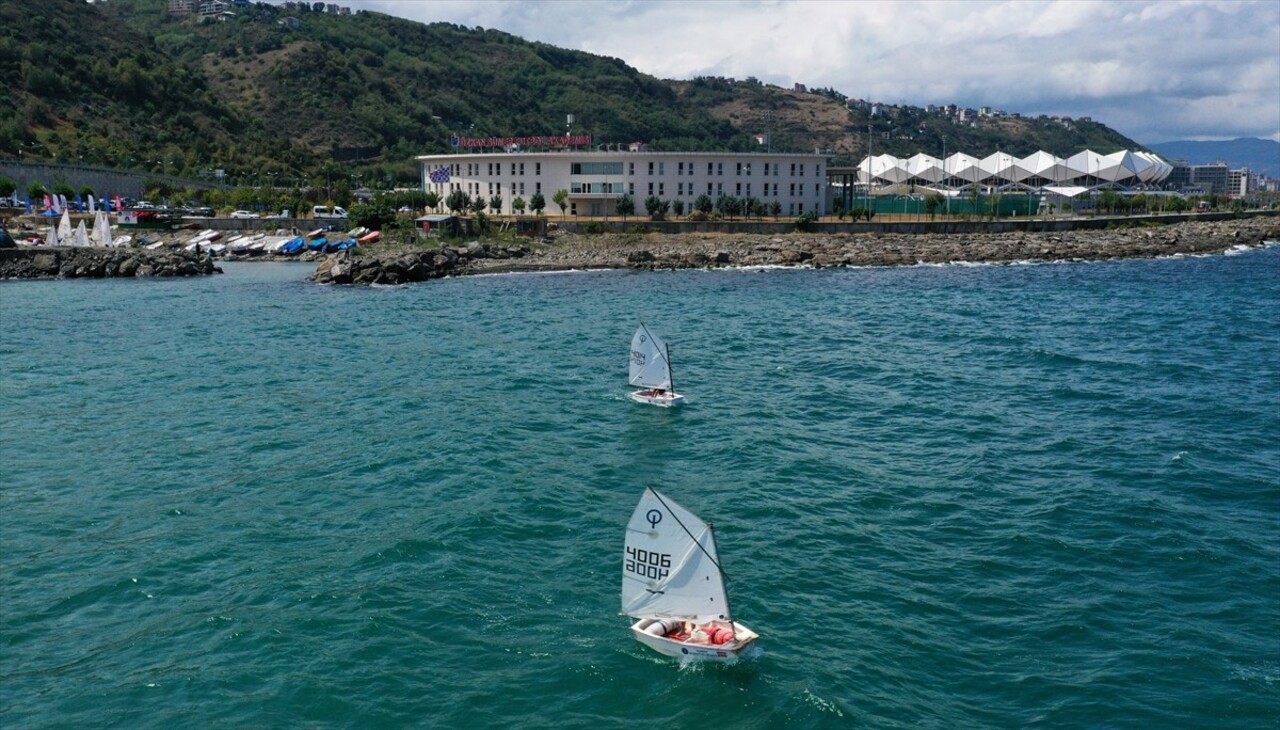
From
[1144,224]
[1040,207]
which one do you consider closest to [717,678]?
[1144,224]

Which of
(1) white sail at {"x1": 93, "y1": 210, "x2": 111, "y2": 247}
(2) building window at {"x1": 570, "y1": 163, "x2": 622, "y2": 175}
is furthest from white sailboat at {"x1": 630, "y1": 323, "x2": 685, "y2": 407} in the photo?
(1) white sail at {"x1": 93, "y1": 210, "x2": 111, "y2": 247}

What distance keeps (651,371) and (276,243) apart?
2924 inches

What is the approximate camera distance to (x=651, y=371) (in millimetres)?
35562

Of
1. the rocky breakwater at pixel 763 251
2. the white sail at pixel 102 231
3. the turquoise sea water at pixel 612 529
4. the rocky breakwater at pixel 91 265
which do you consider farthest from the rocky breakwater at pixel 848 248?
the white sail at pixel 102 231

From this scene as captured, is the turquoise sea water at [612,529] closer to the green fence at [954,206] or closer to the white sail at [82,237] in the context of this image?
the white sail at [82,237]

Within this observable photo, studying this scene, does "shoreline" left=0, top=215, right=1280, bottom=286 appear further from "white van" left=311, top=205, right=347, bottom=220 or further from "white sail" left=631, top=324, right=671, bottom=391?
"white sail" left=631, top=324, right=671, bottom=391

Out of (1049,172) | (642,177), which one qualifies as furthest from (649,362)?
(1049,172)

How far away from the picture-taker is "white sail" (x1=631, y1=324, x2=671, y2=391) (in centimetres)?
3484

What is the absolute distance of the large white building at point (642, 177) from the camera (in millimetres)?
104625

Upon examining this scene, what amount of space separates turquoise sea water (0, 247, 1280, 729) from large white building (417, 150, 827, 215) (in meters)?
59.7

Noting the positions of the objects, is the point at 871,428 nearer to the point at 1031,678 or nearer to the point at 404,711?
the point at 1031,678

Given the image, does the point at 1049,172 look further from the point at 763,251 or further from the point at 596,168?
the point at 763,251

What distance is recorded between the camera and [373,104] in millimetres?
199250

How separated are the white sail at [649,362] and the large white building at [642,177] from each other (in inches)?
2787
